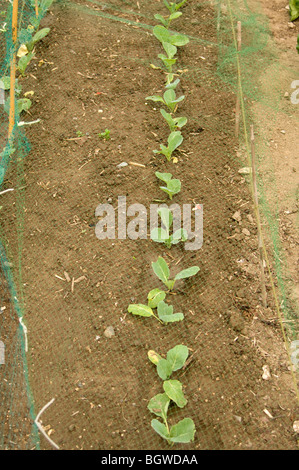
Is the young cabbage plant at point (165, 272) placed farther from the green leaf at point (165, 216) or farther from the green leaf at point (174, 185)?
the green leaf at point (174, 185)

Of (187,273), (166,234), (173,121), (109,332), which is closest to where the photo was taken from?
(109,332)

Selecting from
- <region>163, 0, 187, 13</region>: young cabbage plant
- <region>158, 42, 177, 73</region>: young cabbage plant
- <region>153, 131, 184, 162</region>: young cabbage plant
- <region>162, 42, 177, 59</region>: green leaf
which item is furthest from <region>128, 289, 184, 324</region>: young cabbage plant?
<region>163, 0, 187, 13</region>: young cabbage plant

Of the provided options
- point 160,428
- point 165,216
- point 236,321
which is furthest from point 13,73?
point 160,428

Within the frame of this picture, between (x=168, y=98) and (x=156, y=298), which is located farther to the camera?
(x=168, y=98)

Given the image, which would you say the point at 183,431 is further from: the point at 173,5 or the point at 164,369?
the point at 173,5

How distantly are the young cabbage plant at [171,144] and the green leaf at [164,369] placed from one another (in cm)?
134

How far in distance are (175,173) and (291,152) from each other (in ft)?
2.62

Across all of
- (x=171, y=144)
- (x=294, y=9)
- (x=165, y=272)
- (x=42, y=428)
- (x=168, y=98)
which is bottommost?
(x=42, y=428)

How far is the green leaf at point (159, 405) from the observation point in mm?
2248

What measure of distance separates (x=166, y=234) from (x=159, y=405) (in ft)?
2.96

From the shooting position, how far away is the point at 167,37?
3.87 metres

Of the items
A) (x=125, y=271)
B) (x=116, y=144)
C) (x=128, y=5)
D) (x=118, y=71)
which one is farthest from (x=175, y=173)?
(x=128, y=5)

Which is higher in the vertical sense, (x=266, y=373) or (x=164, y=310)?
(x=164, y=310)

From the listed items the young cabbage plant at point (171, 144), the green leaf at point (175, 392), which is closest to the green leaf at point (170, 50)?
the young cabbage plant at point (171, 144)
